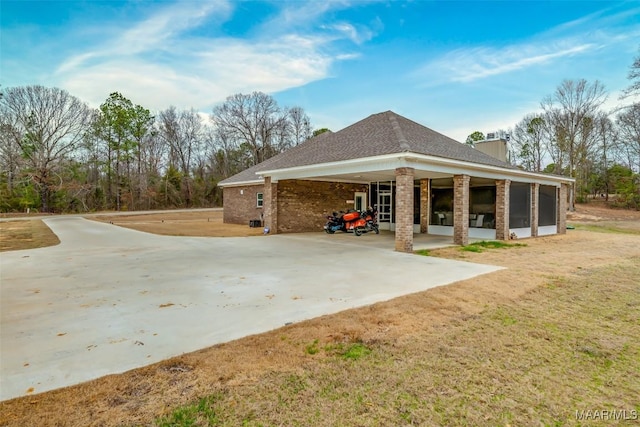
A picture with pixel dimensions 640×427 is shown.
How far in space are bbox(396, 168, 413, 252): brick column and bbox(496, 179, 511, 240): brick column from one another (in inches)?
213

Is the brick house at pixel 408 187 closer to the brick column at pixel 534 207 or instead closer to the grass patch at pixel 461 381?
the brick column at pixel 534 207

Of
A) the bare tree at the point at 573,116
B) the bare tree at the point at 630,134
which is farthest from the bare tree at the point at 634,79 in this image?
the bare tree at the point at 573,116

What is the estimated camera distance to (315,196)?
613 inches

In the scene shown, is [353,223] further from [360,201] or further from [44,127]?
[44,127]

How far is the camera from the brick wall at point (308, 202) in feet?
48.6

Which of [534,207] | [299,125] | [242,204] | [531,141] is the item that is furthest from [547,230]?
[299,125]


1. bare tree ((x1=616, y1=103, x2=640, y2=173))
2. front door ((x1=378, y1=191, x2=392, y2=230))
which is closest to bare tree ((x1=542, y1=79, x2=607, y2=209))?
bare tree ((x1=616, y1=103, x2=640, y2=173))

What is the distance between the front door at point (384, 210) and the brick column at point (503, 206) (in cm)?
514

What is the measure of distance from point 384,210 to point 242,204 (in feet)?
27.4

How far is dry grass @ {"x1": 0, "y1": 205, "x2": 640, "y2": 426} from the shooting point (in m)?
2.22

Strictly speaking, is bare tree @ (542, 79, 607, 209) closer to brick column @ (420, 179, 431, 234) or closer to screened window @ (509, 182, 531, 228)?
screened window @ (509, 182, 531, 228)

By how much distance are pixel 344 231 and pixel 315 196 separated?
2204 millimetres

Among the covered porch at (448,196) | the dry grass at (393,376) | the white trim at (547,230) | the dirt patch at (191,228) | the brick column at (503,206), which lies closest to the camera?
the dry grass at (393,376)

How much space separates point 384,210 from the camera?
55.6ft
